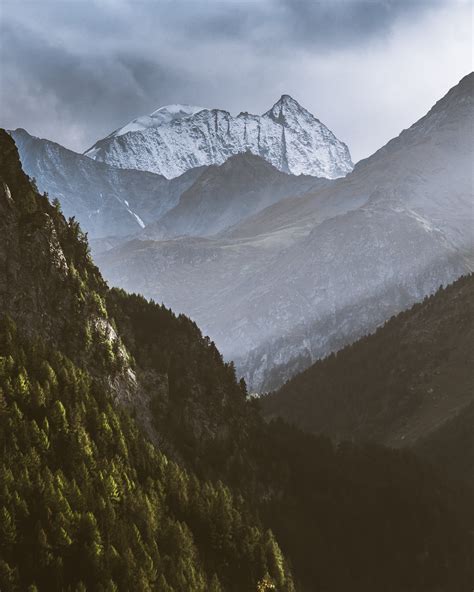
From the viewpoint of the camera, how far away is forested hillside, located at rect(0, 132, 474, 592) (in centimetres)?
6450

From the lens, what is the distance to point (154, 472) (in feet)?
267

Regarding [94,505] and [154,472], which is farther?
[154,472]

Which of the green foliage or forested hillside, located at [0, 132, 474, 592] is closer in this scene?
the green foliage

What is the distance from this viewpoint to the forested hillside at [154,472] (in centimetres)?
6450

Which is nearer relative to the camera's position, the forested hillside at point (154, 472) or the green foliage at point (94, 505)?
the green foliage at point (94, 505)

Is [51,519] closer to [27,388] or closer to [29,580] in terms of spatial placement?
[29,580]

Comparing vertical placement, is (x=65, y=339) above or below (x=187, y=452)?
above

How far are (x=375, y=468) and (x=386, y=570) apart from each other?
91.4 ft

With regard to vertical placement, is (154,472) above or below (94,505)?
above

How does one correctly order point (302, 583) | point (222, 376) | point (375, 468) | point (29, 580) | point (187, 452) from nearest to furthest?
point (29, 580) < point (302, 583) < point (187, 452) < point (222, 376) < point (375, 468)

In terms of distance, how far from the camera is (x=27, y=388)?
71250 mm

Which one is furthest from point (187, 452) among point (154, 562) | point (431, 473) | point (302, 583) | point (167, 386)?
point (431, 473)

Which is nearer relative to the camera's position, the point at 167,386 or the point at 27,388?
the point at 27,388

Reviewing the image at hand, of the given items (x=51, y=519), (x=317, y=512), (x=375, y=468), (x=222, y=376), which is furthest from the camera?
(x=375, y=468)
